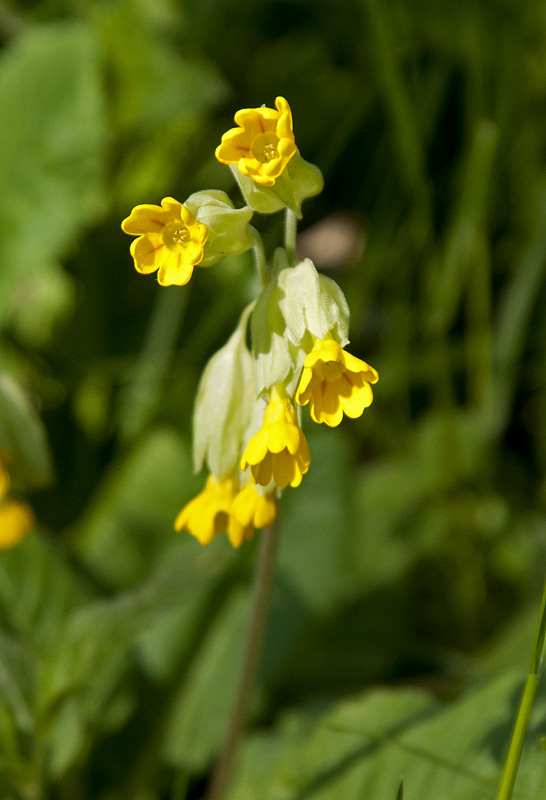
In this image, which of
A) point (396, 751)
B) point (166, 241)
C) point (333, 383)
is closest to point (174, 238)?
point (166, 241)

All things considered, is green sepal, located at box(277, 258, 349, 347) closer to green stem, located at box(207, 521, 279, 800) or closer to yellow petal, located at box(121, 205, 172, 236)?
yellow petal, located at box(121, 205, 172, 236)

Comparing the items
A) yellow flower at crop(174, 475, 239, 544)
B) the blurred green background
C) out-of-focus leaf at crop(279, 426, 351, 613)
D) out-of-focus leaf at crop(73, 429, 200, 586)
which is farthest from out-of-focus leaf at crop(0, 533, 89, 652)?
yellow flower at crop(174, 475, 239, 544)

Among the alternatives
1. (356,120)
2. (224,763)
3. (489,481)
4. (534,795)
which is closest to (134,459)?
(224,763)

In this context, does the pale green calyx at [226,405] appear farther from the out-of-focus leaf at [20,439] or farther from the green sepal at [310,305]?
the out-of-focus leaf at [20,439]

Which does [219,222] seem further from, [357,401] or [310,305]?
[357,401]

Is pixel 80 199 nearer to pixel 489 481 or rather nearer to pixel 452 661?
pixel 489 481

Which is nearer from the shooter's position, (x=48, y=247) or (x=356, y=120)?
(x=48, y=247)
